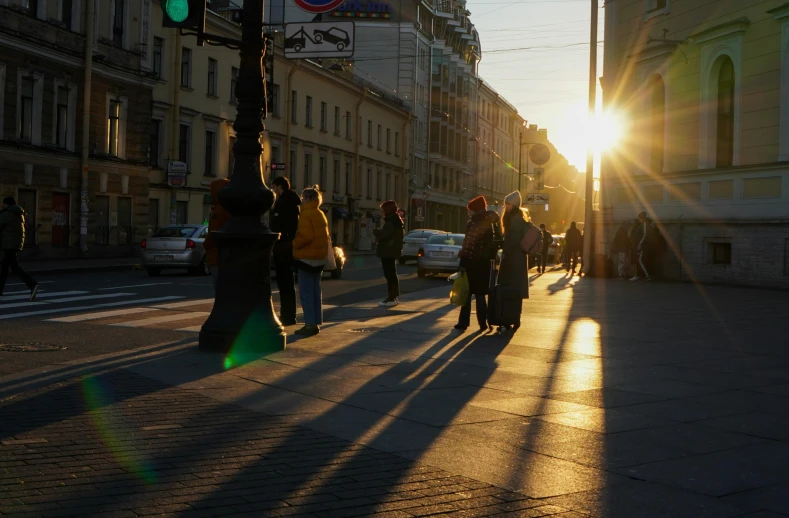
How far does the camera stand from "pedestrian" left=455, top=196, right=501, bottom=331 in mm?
12648

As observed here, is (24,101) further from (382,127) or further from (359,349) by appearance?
(382,127)

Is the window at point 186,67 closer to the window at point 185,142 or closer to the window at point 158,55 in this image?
the window at point 158,55

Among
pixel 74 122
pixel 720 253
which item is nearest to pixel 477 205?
pixel 720 253

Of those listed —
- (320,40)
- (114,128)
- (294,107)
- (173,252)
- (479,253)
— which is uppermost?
(294,107)

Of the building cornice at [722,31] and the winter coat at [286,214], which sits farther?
the building cornice at [722,31]

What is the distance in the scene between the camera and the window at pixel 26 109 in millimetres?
33688

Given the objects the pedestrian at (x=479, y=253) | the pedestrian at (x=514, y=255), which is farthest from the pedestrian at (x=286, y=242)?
the pedestrian at (x=514, y=255)

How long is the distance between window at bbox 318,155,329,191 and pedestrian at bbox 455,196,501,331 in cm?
4606

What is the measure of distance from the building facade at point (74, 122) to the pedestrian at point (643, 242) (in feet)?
62.3

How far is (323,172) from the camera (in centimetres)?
5912

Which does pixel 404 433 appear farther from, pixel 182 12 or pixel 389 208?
pixel 389 208

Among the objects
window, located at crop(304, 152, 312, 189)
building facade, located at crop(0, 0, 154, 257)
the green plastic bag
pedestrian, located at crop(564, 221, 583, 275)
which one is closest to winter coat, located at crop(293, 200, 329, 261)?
the green plastic bag

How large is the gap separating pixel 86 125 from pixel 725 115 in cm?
2192

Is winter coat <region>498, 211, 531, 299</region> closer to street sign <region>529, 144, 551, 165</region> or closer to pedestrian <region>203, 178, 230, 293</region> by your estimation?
pedestrian <region>203, 178, 230, 293</region>
